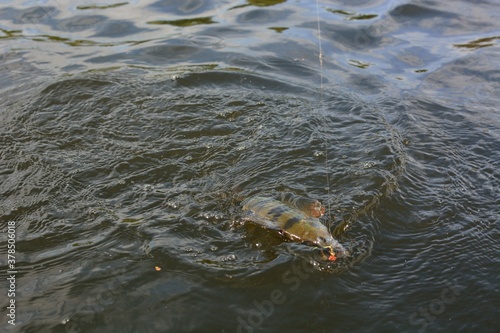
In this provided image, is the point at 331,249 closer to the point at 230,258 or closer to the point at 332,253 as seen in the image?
the point at 332,253

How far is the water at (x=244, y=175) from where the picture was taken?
3.81 m

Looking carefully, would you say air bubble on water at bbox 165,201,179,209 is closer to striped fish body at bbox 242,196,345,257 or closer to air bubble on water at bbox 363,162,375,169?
striped fish body at bbox 242,196,345,257

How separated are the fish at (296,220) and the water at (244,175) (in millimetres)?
111

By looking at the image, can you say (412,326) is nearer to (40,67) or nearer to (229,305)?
(229,305)

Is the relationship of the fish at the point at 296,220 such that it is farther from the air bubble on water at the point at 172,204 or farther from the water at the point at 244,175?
the air bubble on water at the point at 172,204

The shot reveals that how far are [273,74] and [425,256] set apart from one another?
12.2 feet

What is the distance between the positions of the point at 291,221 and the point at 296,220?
0.04 metres

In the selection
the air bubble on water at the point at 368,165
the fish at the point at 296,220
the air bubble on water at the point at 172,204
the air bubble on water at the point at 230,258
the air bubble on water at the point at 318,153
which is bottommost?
the air bubble on water at the point at 368,165

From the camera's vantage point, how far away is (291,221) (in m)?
4.13

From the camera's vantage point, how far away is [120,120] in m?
6.07

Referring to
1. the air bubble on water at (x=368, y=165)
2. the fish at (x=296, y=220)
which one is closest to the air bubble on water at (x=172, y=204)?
the fish at (x=296, y=220)

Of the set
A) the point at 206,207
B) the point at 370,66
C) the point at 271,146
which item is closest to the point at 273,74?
the point at 370,66

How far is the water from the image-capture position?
3809mm

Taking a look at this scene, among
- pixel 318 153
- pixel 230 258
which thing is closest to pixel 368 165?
pixel 318 153
